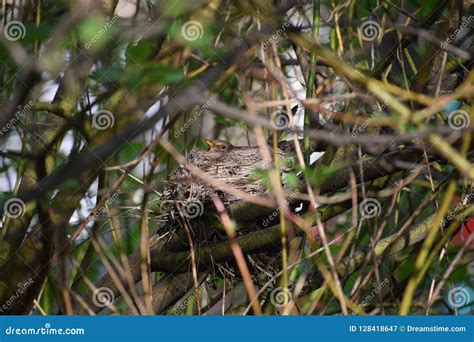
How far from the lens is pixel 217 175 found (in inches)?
178

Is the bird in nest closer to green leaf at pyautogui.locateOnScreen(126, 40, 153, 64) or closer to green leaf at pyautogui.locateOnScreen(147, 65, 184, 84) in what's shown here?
green leaf at pyautogui.locateOnScreen(126, 40, 153, 64)

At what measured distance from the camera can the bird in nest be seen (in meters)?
4.02

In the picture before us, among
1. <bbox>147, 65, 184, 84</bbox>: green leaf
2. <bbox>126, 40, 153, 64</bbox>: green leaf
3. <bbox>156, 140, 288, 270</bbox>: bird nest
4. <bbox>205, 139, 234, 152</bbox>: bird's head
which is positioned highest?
<bbox>205, 139, 234, 152</bbox>: bird's head

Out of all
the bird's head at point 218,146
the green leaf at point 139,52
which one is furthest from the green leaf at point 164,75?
the bird's head at point 218,146

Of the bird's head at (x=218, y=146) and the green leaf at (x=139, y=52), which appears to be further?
the bird's head at (x=218, y=146)

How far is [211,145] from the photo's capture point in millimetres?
4934

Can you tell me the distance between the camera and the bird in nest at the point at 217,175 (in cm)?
402

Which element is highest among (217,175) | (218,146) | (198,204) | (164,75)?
(218,146)

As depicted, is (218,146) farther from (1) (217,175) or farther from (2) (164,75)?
(2) (164,75)

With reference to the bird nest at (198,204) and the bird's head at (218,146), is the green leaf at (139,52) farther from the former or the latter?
the bird's head at (218,146)

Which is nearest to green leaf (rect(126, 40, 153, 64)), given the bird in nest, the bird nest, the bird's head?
the bird in nest

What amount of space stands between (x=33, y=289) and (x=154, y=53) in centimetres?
110

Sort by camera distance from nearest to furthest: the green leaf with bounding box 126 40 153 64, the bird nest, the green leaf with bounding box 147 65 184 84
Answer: the green leaf with bounding box 147 65 184 84 < the green leaf with bounding box 126 40 153 64 < the bird nest

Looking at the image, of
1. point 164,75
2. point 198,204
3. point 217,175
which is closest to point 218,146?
point 217,175
